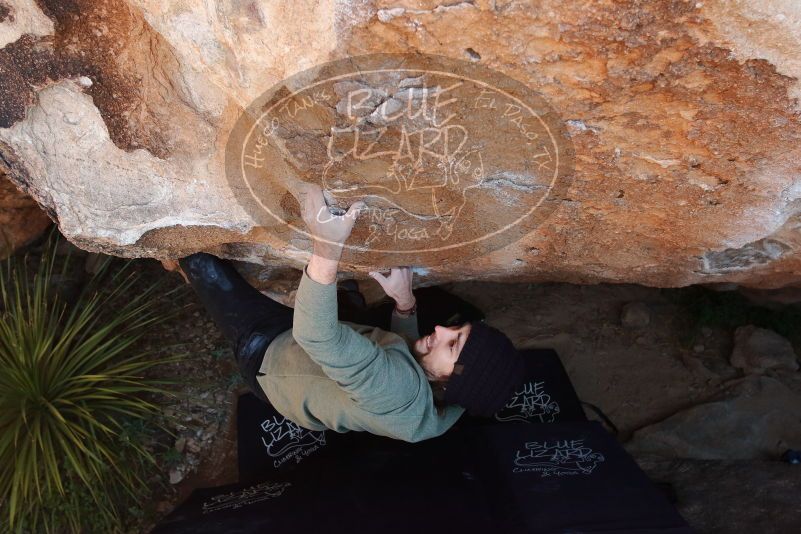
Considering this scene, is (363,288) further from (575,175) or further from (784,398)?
(784,398)

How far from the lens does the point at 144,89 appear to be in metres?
1.44

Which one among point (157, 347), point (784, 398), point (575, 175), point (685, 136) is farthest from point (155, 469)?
point (784, 398)

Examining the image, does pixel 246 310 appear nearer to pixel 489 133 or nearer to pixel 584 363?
pixel 489 133

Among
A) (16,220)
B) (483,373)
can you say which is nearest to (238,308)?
(483,373)

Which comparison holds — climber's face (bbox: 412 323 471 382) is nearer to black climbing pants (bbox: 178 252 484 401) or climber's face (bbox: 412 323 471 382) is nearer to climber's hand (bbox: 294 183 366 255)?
climber's hand (bbox: 294 183 366 255)

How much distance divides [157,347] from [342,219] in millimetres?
1477

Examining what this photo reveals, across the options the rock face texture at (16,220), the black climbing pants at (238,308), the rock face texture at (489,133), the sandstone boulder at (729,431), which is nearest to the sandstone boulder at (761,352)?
the sandstone boulder at (729,431)

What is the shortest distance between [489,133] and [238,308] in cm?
108

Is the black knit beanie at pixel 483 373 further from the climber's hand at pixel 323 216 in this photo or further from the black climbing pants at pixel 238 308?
the black climbing pants at pixel 238 308

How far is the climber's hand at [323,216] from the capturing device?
1529 millimetres

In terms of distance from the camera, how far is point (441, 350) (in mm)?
1588

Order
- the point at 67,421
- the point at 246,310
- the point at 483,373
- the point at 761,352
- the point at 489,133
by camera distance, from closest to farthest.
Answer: the point at 489,133
the point at 483,373
the point at 246,310
the point at 67,421
the point at 761,352

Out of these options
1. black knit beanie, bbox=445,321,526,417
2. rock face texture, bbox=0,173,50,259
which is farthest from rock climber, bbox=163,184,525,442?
rock face texture, bbox=0,173,50,259

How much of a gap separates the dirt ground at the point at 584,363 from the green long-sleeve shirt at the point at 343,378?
62 cm
